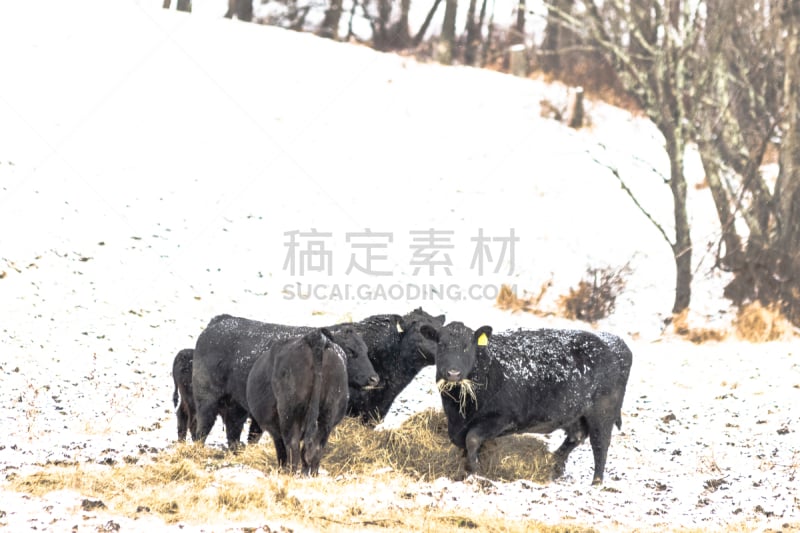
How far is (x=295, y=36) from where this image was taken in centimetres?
3058

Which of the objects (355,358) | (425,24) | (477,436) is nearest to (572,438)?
(477,436)

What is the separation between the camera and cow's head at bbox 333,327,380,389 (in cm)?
1092

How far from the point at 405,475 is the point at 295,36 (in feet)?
72.2

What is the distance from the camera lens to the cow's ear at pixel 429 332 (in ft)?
38.5

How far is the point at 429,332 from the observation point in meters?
11.8

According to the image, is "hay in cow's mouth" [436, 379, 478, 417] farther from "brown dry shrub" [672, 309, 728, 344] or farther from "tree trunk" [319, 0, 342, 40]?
"tree trunk" [319, 0, 342, 40]

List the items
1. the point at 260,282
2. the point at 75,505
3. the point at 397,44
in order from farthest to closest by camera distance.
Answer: the point at 397,44
the point at 260,282
the point at 75,505

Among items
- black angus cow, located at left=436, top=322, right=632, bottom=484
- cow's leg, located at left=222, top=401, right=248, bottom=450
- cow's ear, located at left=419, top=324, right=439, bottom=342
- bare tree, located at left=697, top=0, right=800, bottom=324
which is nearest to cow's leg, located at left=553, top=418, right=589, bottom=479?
black angus cow, located at left=436, top=322, right=632, bottom=484

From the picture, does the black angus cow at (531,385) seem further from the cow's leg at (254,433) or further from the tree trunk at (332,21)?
the tree trunk at (332,21)

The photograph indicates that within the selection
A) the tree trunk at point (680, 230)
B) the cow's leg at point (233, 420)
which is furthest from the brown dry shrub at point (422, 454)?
the tree trunk at point (680, 230)

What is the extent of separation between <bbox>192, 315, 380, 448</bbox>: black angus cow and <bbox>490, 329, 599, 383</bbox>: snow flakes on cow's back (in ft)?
5.27

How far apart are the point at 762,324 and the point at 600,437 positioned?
332 inches

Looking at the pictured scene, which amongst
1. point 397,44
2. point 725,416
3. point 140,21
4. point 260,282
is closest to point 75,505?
point 725,416

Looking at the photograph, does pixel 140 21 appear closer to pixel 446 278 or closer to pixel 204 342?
pixel 446 278
